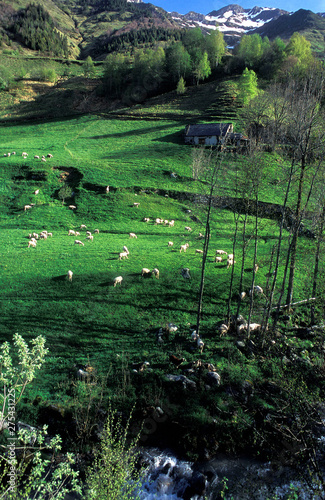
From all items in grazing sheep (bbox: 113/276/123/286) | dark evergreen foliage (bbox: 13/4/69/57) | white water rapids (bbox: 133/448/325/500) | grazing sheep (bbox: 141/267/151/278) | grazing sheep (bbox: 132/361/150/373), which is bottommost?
white water rapids (bbox: 133/448/325/500)

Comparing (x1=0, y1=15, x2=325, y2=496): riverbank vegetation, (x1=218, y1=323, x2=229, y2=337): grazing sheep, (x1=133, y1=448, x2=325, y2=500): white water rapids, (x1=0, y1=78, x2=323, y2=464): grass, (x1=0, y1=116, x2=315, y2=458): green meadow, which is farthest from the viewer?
(x1=218, y1=323, x2=229, y2=337): grazing sheep

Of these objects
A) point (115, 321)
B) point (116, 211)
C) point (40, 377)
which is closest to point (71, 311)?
point (115, 321)

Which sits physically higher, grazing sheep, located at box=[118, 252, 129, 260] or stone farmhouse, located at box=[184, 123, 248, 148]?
stone farmhouse, located at box=[184, 123, 248, 148]

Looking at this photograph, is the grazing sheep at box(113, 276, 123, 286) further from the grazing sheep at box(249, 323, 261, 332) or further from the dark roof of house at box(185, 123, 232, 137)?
the dark roof of house at box(185, 123, 232, 137)

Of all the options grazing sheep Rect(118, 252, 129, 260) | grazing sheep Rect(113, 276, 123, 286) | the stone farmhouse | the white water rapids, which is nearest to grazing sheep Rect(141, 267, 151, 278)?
grazing sheep Rect(113, 276, 123, 286)

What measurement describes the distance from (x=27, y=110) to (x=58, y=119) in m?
15.4

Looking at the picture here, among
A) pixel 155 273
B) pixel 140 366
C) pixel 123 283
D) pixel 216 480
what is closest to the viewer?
pixel 216 480

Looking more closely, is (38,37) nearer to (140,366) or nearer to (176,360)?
(140,366)

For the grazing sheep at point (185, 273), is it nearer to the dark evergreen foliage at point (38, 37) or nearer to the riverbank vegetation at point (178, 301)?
the riverbank vegetation at point (178, 301)

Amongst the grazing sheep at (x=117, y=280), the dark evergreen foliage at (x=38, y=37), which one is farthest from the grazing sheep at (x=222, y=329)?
the dark evergreen foliage at (x=38, y=37)

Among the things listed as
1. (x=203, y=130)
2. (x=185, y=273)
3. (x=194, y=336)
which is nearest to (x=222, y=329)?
(x=194, y=336)

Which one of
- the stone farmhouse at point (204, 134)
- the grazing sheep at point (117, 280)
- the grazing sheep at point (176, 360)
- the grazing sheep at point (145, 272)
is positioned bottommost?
the grazing sheep at point (176, 360)

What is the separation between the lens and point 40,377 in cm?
1745

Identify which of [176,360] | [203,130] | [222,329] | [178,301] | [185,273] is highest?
[203,130]
